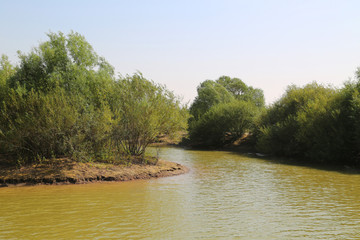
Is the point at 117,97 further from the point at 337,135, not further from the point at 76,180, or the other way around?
the point at 337,135

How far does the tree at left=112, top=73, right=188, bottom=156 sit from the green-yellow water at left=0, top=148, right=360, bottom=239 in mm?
4004

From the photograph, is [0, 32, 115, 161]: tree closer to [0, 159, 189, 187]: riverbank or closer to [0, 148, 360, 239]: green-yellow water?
[0, 159, 189, 187]: riverbank

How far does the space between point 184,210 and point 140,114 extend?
995 centimetres

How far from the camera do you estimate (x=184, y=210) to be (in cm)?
1282

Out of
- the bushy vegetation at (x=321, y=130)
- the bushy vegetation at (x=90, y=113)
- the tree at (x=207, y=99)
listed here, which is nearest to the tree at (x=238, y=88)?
the tree at (x=207, y=99)

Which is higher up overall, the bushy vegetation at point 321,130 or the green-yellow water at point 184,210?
the bushy vegetation at point 321,130

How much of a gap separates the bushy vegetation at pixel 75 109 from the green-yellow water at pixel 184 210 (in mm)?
3653

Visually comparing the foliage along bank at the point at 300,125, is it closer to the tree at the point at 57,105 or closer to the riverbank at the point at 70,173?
the riverbank at the point at 70,173

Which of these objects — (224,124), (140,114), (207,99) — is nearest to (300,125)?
(224,124)

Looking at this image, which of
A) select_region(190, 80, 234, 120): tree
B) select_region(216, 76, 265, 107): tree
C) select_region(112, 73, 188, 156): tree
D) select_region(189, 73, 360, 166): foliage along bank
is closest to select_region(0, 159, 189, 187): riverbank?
select_region(112, 73, 188, 156): tree

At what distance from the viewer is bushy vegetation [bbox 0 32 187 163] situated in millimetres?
19250

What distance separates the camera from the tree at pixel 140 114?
852 inches

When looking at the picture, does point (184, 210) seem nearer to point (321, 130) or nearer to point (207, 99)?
point (321, 130)

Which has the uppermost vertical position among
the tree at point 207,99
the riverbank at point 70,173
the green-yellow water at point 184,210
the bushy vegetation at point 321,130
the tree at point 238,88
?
the tree at point 238,88
